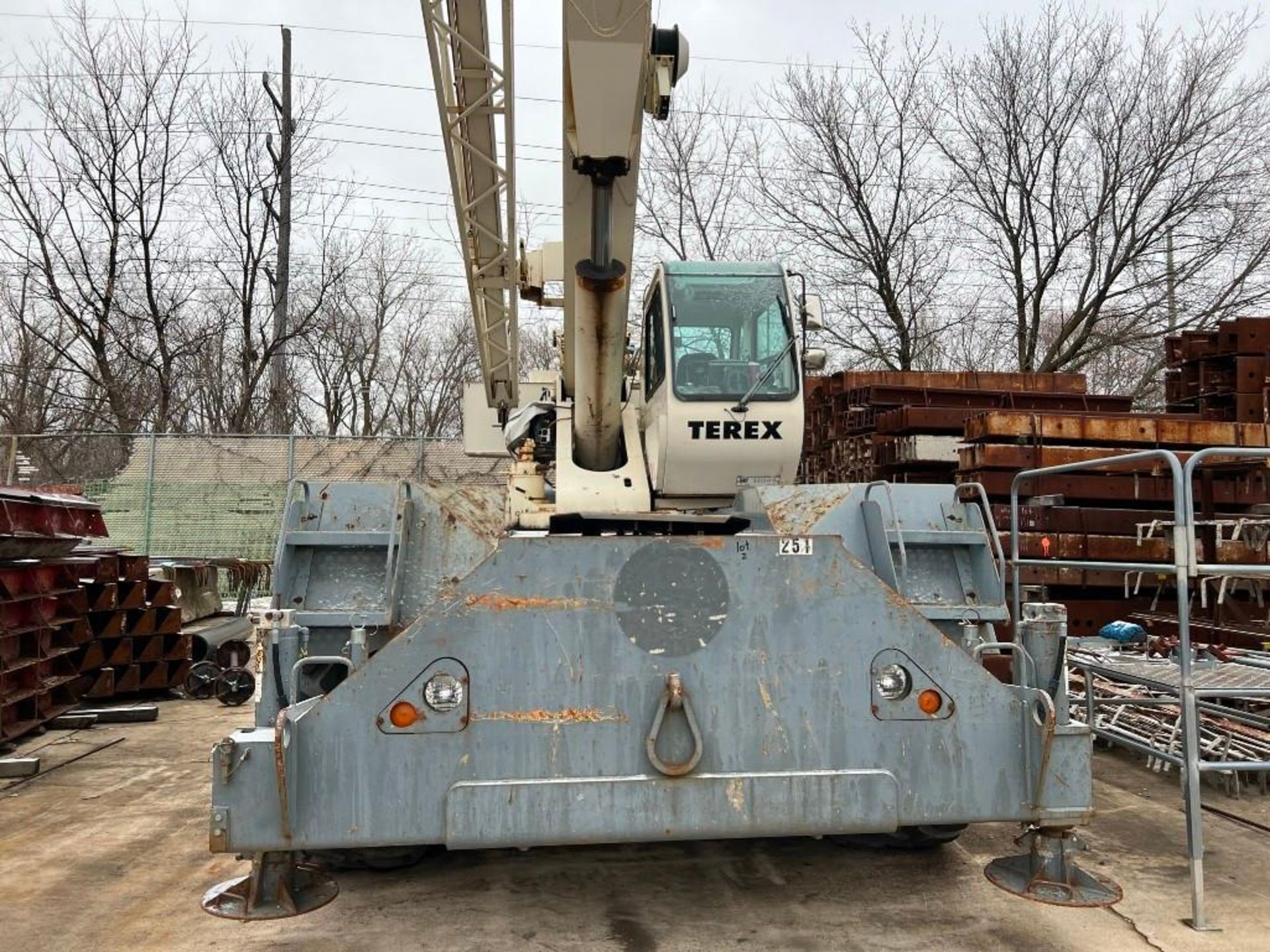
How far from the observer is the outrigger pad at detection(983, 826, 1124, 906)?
11.2 feet

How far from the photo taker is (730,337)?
5.91 meters

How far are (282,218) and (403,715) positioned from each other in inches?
952

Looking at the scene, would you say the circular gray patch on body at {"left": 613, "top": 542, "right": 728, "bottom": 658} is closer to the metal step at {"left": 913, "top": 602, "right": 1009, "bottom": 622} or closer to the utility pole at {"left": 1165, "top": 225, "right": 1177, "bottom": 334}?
the metal step at {"left": 913, "top": 602, "right": 1009, "bottom": 622}

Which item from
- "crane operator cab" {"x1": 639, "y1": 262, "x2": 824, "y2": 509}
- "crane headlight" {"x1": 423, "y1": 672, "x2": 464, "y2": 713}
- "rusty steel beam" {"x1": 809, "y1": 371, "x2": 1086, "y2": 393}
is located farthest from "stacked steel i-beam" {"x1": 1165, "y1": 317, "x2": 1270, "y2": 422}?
"crane headlight" {"x1": 423, "y1": 672, "x2": 464, "y2": 713}

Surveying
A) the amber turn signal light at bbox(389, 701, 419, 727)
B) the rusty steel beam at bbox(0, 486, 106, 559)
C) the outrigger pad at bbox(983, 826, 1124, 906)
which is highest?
the rusty steel beam at bbox(0, 486, 106, 559)

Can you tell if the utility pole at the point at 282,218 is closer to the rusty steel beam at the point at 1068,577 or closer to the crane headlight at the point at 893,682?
the rusty steel beam at the point at 1068,577

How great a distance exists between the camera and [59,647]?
327 inches

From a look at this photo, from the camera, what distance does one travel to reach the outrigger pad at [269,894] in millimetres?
3230

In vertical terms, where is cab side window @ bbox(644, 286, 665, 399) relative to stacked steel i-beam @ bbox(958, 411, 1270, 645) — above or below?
above

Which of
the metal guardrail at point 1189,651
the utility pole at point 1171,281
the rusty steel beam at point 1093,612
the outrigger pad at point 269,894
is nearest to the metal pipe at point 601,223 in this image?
the metal guardrail at point 1189,651

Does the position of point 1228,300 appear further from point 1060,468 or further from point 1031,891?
point 1031,891

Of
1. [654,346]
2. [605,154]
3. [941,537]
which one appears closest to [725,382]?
[654,346]

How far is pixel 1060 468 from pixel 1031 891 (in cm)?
251

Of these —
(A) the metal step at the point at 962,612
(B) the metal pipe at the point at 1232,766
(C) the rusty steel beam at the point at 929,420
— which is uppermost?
(C) the rusty steel beam at the point at 929,420
